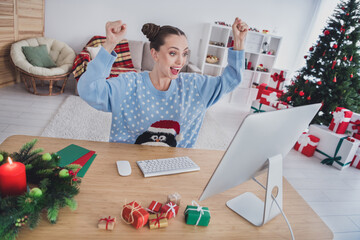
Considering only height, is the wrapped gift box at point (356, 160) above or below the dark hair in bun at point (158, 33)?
below

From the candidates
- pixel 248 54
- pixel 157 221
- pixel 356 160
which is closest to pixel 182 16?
pixel 248 54

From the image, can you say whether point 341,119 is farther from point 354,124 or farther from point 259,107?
point 259,107

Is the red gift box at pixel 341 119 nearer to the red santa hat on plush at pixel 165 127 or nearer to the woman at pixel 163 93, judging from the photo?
the woman at pixel 163 93

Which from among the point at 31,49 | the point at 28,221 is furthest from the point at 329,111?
the point at 31,49

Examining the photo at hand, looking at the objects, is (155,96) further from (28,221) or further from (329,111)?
(329,111)

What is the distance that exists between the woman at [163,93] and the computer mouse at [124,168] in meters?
0.30

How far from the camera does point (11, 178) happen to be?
2.21ft

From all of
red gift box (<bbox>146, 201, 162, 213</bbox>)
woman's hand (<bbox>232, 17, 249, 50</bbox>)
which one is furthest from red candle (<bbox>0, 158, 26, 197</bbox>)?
woman's hand (<bbox>232, 17, 249, 50</bbox>)

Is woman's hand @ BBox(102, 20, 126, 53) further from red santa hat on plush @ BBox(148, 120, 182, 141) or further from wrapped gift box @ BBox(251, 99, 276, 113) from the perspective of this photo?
wrapped gift box @ BBox(251, 99, 276, 113)

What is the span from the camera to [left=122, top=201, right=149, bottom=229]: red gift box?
2.33ft

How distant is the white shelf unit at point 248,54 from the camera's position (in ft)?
15.2

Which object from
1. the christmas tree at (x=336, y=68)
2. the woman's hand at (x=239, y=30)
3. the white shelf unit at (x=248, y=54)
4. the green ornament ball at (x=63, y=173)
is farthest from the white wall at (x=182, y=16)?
the green ornament ball at (x=63, y=173)

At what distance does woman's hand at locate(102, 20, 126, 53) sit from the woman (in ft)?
0.51

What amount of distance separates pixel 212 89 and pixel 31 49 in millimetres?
3442
